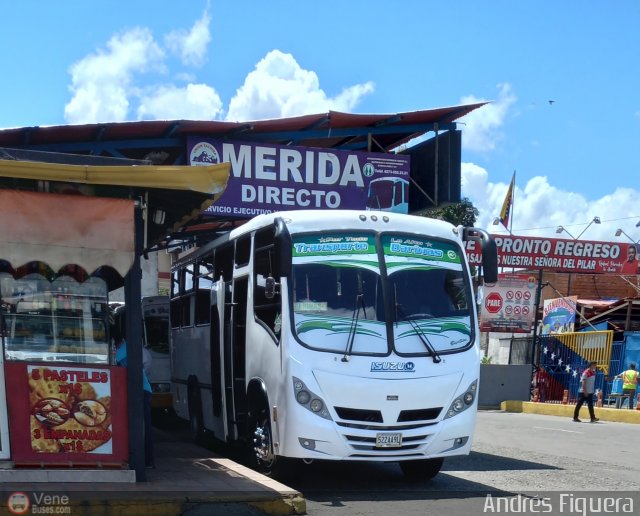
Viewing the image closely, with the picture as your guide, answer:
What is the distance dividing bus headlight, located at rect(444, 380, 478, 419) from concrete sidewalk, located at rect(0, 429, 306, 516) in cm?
221

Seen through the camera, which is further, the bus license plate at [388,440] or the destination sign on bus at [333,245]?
the destination sign on bus at [333,245]

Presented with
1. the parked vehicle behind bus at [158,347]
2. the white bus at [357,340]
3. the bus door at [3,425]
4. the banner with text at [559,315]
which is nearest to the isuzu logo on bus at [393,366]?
the white bus at [357,340]

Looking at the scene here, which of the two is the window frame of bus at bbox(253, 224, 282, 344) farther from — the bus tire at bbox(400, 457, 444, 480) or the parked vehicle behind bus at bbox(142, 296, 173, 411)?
the parked vehicle behind bus at bbox(142, 296, 173, 411)

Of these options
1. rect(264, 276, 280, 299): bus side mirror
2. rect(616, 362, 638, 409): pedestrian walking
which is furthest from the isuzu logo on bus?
rect(616, 362, 638, 409): pedestrian walking

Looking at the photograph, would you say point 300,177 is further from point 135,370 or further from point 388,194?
point 135,370

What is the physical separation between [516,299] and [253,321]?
27.0 metres

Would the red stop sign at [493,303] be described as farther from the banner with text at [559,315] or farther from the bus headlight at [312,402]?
the bus headlight at [312,402]

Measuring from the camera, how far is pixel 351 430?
9.52 m

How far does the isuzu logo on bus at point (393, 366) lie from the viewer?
31.9 feet

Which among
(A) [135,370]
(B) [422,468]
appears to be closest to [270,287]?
(A) [135,370]

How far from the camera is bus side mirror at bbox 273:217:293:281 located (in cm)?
986

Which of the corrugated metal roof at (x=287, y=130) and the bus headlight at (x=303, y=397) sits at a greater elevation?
the corrugated metal roof at (x=287, y=130)

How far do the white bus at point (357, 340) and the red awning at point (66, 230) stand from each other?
1785 millimetres

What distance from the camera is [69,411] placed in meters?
8.72
